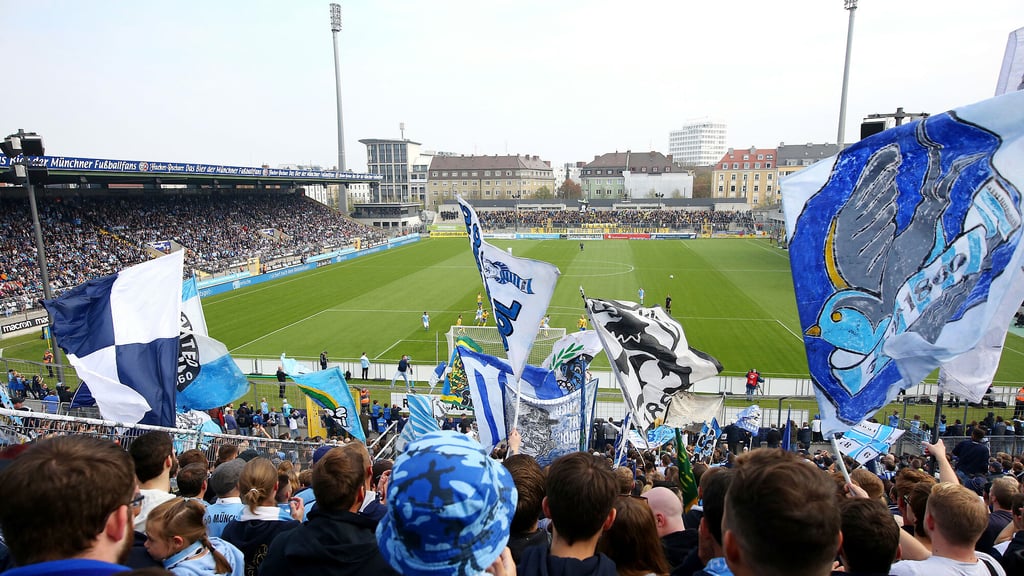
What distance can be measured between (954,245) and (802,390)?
16950 millimetres

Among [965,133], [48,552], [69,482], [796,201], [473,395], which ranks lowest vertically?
[473,395]

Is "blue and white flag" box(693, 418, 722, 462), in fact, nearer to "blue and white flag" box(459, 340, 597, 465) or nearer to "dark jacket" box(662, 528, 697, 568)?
"blue and white flag" box(459, 340, 597, 465)

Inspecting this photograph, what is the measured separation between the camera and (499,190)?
439 ft

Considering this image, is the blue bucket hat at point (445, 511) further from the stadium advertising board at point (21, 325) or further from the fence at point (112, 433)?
the stadium advertising board at point (21, 325)

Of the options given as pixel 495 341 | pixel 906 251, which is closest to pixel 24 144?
pixel 495 341

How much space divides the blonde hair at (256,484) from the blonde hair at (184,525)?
0.82 metres

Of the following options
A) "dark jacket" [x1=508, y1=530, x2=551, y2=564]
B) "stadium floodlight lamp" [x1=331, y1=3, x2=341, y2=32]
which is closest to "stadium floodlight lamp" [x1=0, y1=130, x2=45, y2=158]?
"dark jacket" [x1=508, y1=530, x2=551, y2=564]

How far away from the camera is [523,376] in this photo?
10.5 metres

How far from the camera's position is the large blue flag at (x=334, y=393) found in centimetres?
1113

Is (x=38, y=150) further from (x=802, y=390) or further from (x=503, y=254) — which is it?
(x=802, y=390)

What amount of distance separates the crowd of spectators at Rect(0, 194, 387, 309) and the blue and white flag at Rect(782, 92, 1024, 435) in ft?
117

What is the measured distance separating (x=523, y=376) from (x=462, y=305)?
78.2 ft

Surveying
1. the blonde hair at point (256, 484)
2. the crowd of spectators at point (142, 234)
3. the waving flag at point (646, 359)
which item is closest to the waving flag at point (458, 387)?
the waving flag at point (646, 359)

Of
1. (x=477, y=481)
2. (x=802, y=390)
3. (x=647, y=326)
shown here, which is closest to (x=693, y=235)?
(x=802, y=390)
